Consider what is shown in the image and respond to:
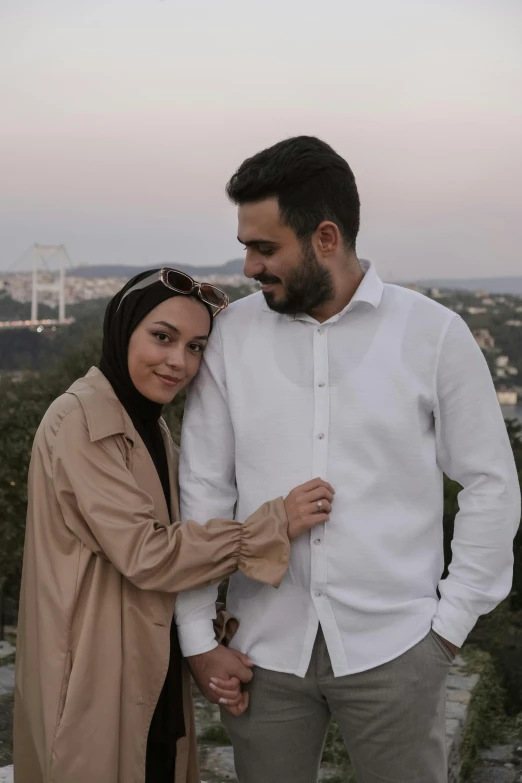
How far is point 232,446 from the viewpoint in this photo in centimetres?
198

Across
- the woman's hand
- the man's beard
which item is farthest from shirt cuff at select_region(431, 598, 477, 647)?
the man's beard

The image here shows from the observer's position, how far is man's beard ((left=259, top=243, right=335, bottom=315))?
73.1 inches

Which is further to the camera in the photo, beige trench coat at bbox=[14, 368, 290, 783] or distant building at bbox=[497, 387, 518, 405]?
distant building at bbox=[497, 387, 518, 405]

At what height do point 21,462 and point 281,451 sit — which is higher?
point 281,451

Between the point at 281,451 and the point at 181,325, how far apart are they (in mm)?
320

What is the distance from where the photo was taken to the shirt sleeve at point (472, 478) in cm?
184

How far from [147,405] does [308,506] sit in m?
0.41

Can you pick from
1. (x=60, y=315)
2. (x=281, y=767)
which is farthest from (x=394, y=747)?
(x=60, y=315)

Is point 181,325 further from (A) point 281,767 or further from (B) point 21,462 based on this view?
(B) point 21,462

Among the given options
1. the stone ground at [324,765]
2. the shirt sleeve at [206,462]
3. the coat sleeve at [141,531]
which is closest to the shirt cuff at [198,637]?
the shirt sleeve at [206,462]

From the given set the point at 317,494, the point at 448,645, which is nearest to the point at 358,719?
the point at 448,645

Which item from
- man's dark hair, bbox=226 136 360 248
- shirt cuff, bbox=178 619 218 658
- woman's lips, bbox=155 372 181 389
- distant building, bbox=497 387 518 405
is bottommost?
distant building, bbox=497 387 518 405

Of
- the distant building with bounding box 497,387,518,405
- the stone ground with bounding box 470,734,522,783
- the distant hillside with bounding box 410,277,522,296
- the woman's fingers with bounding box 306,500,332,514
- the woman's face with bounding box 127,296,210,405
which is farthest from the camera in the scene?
the distant hillside with bounding box 410,277,522,296

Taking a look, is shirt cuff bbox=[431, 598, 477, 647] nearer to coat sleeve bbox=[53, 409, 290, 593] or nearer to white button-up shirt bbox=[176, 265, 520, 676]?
white button-up shirt bbox=[176, 265, 520, 676]
